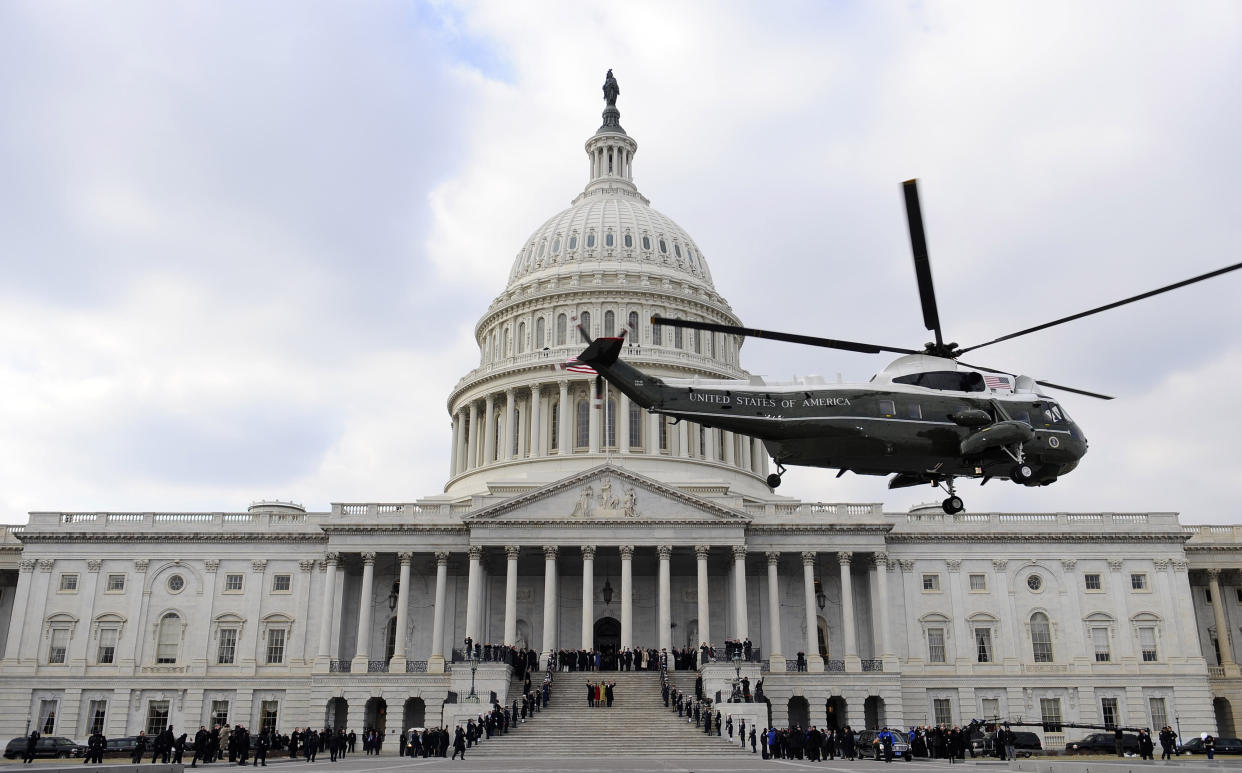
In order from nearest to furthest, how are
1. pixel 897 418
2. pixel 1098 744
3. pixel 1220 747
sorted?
pixel 897 418 → pixel 1098 744 → pixel 1220 747

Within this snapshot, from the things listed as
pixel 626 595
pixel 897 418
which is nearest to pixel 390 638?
pixel 626 595

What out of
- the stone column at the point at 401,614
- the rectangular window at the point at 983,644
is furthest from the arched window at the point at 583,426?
the rectangular window at the point at 983,644

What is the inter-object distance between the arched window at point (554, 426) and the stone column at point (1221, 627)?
45210 millimetres

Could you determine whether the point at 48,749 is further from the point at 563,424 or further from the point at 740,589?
the point at 563,424

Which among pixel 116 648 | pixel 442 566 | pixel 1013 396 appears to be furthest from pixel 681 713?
pixel 116 648

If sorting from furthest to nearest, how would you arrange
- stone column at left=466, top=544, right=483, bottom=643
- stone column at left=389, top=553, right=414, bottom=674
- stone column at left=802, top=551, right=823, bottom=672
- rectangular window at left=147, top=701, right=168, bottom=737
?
rectangular window at left=147, top=701, right=168, bottom=737, stone column at left=389, top=553, right=414, bottom=674, stone column at left=466, top=544, right=483, bottom=643, stone column at left=802, top=551, right=823, bottom=672

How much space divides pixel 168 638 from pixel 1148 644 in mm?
61255

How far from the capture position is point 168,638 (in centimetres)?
6944

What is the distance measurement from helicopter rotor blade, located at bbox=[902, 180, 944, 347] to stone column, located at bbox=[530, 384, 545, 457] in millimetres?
59076

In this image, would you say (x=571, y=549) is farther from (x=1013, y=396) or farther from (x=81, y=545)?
(x=1013, y=396)

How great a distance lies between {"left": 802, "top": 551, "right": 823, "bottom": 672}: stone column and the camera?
6444cm

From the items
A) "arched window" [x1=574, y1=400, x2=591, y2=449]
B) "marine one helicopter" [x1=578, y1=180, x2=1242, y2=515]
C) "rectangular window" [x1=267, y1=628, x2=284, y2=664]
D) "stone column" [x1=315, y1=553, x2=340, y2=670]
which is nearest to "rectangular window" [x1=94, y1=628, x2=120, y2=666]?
"rectangular window" [x1=267, y1=628, x2=284, y2=664]

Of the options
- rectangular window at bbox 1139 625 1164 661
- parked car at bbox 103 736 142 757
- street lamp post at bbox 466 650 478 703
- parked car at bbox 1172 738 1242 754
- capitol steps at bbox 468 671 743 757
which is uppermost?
rectangular window at bbox 1139 625 1164 661

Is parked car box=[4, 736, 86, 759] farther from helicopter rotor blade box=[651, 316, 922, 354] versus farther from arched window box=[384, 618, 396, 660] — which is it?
helicopter rotor blade box=[651, 316, 922, 354]
